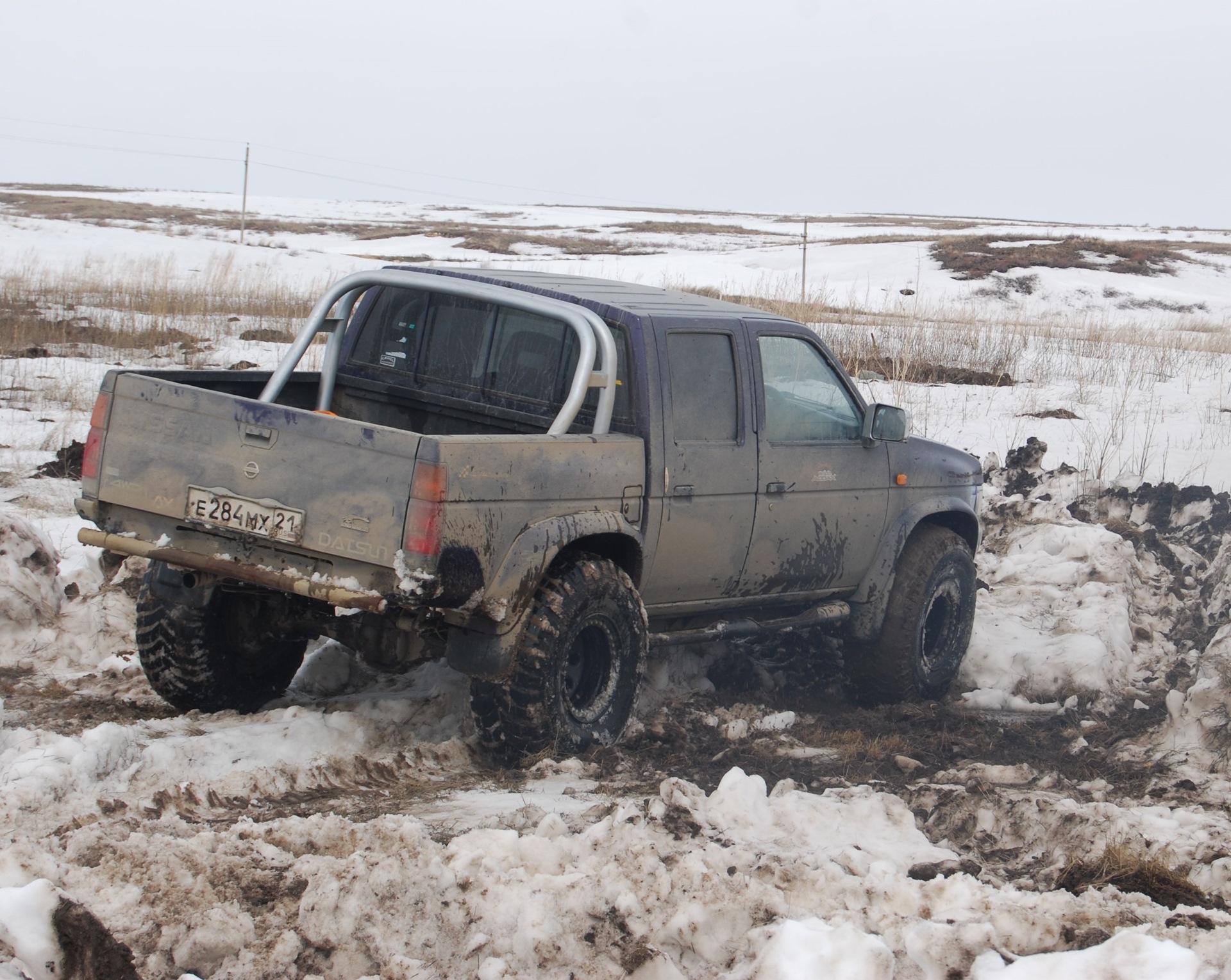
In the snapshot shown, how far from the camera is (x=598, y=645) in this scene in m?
5.21

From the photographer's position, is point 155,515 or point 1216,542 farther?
point 1216,542

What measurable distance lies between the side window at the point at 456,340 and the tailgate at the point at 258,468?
124 cm

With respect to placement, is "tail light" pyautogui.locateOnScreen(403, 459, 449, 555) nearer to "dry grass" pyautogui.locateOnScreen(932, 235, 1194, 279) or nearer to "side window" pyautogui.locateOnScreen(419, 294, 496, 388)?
"side window" pyautogui.locateOnScreen(419, 294, 496, 388)

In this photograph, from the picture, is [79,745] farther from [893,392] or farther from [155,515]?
[893,392]

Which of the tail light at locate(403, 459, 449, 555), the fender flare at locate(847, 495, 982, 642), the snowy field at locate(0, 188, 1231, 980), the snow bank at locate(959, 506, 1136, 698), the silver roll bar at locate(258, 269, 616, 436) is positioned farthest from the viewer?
the snow bank at locate(959, 506, 1136, 698)

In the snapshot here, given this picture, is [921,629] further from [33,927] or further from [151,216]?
[151,216]

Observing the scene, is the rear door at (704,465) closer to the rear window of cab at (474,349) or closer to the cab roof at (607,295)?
the cab roof at (607,295)

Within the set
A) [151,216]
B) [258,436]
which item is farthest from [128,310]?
[151,216]

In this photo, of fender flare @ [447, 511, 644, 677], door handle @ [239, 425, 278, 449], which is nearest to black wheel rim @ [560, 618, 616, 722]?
fender flare @ [447, 511, 644, 677]

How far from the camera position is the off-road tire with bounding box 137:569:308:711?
17.0 ft

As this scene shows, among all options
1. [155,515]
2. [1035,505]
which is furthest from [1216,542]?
[155,515]

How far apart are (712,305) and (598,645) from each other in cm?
174

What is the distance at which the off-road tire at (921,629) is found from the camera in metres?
6.52

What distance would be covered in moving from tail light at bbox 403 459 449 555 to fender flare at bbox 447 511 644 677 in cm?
35
